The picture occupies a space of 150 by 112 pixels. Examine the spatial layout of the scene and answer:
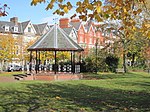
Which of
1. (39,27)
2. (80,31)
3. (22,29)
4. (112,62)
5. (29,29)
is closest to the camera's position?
(112,62)

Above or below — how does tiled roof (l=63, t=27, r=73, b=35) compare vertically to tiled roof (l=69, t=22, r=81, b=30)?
below

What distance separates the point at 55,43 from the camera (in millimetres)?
31984

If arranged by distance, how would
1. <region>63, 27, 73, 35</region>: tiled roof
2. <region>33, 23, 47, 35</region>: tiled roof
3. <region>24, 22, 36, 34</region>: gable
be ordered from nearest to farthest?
1. <region>24, 22, 36, 34</region>: gable
2. <region>33, 23, 47, 35</region>: tiled roof
3. <region>63, 27, 73, 35</region>: tiled roof

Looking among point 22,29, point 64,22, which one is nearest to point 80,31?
point 64,22

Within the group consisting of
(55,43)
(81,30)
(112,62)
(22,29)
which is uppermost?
(81,30)

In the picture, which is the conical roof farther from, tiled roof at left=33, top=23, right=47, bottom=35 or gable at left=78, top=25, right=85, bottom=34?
gable at left=78, top=25, right=85, bottom=34

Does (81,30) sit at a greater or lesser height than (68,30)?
greater

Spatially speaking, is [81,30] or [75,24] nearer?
[75,24]

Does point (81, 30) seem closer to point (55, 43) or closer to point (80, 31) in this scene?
point (80, 31)

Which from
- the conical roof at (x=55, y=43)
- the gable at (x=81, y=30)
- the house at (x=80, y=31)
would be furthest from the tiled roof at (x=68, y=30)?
the conical roof at (x=55, y=43)

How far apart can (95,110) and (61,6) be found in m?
5.53

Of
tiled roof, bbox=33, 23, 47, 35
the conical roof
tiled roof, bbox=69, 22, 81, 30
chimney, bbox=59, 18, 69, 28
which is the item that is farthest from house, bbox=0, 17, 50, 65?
the conical roof

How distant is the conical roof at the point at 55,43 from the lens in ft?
103

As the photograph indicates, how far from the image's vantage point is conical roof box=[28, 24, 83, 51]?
31500mm
